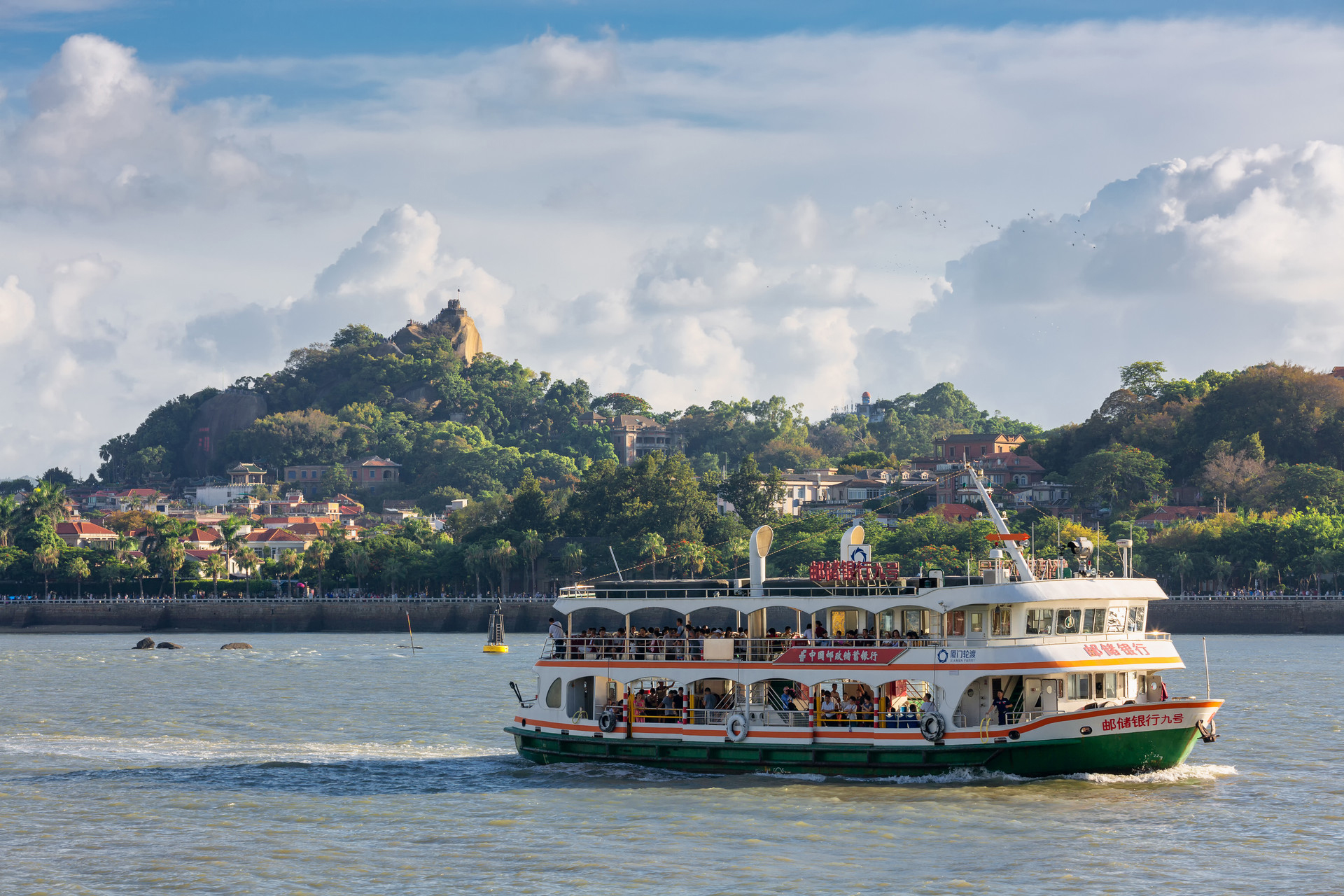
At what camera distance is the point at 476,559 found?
457ft

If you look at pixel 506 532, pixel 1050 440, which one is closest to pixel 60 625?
pixel 506 532

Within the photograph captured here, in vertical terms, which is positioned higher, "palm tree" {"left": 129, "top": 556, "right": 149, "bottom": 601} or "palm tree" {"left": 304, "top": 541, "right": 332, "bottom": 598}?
"palm tree" {"left": 304, "top": 541, "right": 332, "bottom": 598}

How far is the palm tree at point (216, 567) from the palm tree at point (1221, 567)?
9050cm

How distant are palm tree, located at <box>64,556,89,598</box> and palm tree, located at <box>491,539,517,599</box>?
40.8 metres

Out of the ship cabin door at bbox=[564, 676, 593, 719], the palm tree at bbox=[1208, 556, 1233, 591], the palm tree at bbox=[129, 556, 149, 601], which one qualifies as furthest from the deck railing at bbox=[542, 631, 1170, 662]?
the palm tree at bbox=[129, 556, 149, 601]

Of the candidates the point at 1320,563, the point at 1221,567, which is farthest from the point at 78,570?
the point at 1320,563

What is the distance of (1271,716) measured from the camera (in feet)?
180

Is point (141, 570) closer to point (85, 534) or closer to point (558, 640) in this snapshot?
point (85, 534)

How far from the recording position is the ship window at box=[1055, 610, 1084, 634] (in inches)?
1446

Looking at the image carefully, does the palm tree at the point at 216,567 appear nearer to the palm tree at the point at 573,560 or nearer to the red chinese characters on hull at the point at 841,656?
the palm tree at the point at 573,560

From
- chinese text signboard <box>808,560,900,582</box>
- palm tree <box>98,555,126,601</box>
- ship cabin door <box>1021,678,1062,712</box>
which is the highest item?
palm tree <box>98,555,126,601</box>

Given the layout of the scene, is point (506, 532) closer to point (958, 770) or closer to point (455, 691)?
point (455, 691)

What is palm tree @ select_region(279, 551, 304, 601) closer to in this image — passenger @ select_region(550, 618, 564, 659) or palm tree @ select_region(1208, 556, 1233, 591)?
palm tree @ select_region(1208, 556, 1233, 591)

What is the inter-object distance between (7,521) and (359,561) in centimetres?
3995
